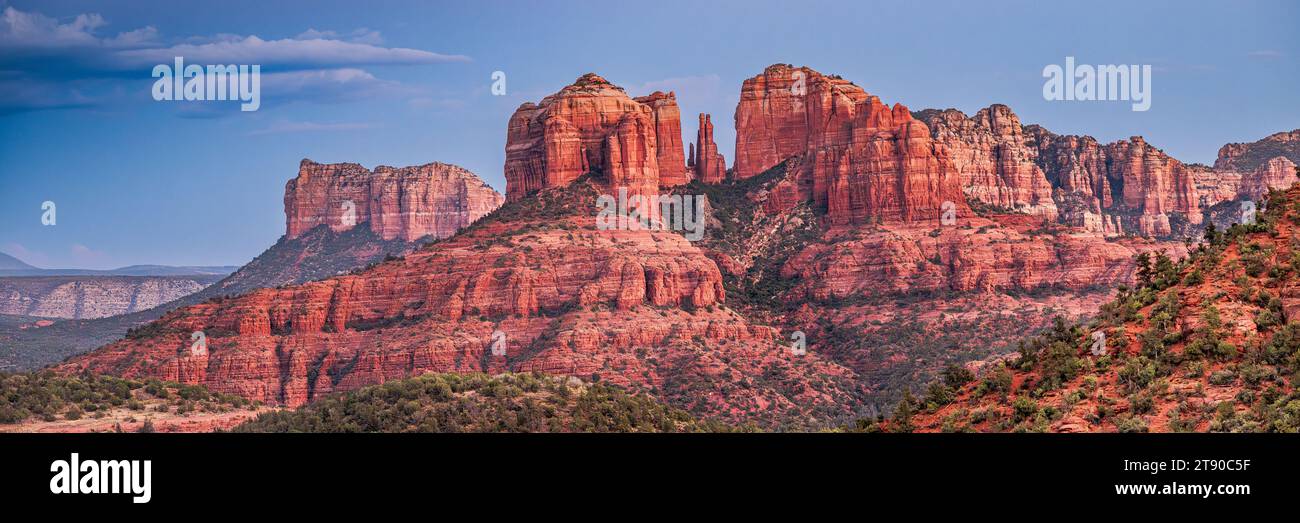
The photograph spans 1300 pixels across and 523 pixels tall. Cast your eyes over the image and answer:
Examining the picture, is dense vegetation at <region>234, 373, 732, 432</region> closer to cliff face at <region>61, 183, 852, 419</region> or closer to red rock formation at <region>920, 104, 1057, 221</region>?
cliff face at <region>61, 183, 852, 419</region>

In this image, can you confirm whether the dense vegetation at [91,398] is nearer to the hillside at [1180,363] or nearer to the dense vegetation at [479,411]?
the dense vegetation at [479,411]

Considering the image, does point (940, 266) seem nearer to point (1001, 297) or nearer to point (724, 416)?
point (1001, 297)

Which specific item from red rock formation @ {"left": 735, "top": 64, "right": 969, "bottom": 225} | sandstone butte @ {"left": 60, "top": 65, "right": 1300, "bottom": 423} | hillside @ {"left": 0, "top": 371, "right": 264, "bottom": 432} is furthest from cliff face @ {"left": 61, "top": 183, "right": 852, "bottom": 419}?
hillside @ {"left": 0, "top": 371, "right": 264, "bottom": 432}

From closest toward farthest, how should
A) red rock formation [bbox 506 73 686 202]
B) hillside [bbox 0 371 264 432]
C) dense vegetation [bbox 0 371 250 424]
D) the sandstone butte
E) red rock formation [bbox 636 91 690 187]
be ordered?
hillside [bbox 0 371 264 432]
dense vegetation [bbox 0 371 250 424]
the sandstone butte
red rock formation [bbox 506 73 686 202]
red rock formation [bbox 636 91 690 187]

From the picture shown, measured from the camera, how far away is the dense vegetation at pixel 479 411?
61.5m

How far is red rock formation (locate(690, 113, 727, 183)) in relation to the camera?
163988 millimetres

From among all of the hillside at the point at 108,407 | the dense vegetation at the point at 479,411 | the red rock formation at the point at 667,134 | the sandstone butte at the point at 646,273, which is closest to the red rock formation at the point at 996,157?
the sandstone butte at the point at 646,273

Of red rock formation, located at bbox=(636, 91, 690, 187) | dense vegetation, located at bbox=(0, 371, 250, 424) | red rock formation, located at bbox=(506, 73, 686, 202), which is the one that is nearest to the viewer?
dense vegetation, located at bbox=(0, 371, 250, 424)

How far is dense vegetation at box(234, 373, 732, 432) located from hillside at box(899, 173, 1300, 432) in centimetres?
1660

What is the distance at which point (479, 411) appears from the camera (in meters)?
63.7

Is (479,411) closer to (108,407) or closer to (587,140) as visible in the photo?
(108,407)

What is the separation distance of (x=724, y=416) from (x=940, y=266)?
1602 inches
